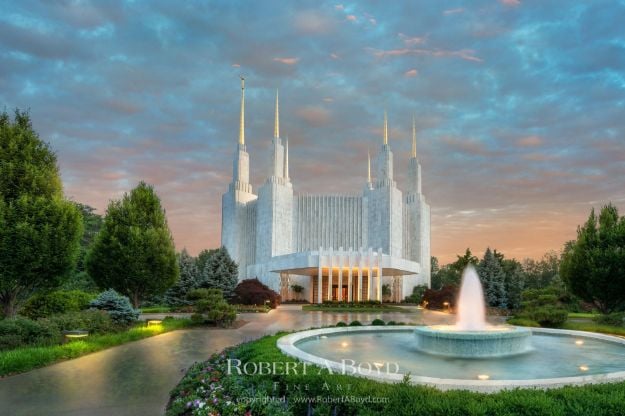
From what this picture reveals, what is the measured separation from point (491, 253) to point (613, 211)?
15.1m

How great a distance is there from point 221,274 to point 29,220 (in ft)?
84.8

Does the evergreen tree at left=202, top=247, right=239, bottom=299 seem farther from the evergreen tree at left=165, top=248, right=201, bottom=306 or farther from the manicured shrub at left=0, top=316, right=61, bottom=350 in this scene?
the manicured shrub at left=0, top=316, right=61, bottom=350

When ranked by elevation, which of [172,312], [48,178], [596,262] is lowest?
[172,312]

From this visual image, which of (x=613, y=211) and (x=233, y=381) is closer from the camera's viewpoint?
(x=233, y=381)

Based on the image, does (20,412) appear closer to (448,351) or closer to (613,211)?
(448,351)

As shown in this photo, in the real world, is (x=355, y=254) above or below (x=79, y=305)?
above

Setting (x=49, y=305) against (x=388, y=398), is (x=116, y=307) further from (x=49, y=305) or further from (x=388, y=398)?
(x=388, y=398)

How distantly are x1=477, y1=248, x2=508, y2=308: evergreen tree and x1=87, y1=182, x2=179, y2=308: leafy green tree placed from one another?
26.6 meters

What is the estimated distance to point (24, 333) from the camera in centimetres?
1200

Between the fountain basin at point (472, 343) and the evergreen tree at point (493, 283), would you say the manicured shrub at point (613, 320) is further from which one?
the evergreen tree at point (493, 283)

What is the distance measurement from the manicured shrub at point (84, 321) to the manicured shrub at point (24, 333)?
1.18ft

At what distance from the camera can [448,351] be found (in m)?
10.4

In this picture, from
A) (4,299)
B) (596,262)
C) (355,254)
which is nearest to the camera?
(4,299)

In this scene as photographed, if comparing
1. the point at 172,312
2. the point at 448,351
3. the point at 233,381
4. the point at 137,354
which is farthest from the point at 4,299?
the point at 172,312
